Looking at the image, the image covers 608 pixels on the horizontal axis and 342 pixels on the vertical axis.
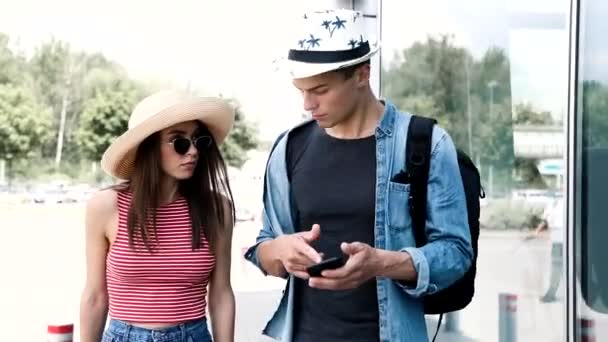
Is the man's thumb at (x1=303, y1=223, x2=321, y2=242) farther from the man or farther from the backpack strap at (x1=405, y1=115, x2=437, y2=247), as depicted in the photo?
the backpack strap at (x1=405, y1=115, x2=437, y2=247)

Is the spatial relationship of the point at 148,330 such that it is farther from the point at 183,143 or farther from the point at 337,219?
the point at 337,219

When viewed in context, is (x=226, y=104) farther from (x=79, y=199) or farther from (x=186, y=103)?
(x=79, y=199)

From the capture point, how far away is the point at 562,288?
3742 mm

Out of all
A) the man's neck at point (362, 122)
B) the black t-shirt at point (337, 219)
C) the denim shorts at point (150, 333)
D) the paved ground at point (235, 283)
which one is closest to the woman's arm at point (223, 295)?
the denim shorts at point (150, 333)

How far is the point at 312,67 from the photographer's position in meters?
1.73

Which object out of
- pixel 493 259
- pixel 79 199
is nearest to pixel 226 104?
pixel 493 259

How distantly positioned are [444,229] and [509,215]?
106 inches

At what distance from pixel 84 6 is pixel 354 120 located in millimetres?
33084

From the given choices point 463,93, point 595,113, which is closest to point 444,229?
point 595,113

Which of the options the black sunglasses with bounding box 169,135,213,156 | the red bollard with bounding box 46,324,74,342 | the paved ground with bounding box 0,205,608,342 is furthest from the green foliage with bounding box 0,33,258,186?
the black sunglasses with bounding box 169,135,213,156

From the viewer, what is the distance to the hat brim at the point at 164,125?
7.51 feet

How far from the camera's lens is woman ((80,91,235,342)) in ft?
7.34

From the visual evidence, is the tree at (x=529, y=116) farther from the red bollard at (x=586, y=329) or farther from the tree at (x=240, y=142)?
the tree at (x=240, y=142)

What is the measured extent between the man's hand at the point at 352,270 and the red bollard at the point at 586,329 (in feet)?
7.89
